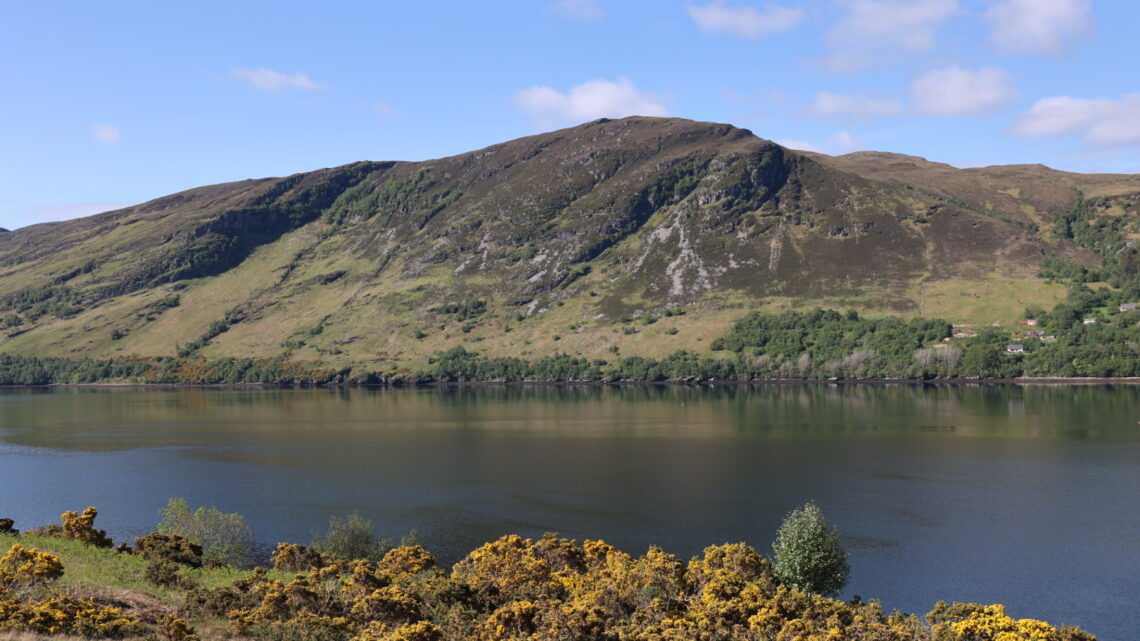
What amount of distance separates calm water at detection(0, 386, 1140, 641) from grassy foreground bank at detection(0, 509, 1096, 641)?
91.6 feet

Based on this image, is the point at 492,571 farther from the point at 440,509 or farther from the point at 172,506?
the point at 440,509

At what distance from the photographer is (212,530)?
86.9 m

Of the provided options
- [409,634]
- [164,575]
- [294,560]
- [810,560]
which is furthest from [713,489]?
[409,634]

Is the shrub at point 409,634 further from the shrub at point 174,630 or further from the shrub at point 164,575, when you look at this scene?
the shrub at point 164,575

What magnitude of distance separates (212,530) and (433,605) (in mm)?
43362

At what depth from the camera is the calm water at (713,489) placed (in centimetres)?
8650

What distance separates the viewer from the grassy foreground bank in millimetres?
44000

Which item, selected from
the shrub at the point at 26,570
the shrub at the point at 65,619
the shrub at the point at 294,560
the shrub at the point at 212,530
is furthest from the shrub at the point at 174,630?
the shrub at the point at 212,530

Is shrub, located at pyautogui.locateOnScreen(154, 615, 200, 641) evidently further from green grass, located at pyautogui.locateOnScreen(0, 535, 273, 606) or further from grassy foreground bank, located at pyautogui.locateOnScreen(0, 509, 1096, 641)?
green grass, located at pyautogui.locateOnScreen(0, 535, 273, 606)

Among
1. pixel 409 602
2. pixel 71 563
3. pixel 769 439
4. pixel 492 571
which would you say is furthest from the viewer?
pixel 769 439

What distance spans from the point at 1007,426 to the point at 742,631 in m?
162

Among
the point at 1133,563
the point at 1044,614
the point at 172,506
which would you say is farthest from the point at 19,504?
the point at 1133,563

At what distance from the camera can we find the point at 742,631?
157ft

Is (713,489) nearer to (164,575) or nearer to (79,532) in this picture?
(79,532)
